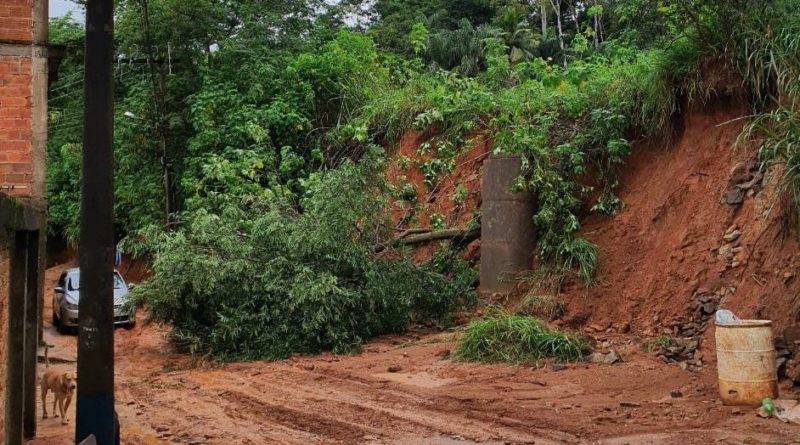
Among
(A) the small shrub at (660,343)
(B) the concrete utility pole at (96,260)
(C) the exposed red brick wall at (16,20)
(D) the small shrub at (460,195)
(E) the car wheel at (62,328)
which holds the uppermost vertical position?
(C) the exposed red brick wall at (16,20)

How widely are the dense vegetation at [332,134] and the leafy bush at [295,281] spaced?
3 cm

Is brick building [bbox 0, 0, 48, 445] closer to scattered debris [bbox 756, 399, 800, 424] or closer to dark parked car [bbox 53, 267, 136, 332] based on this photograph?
scattered debris [bbox 756, 399, 800, 424]

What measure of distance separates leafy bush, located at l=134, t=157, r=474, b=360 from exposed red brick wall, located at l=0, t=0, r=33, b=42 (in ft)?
16.6

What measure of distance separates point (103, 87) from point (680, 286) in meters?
8.77

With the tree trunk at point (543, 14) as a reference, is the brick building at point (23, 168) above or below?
below

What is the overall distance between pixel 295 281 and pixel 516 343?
12.1ft

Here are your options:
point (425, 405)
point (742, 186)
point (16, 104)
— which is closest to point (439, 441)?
point (425, 405)

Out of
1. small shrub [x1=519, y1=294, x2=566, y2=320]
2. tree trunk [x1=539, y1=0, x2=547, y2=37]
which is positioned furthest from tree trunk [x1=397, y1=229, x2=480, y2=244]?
tree trunk [x1=539, y1=0, x2=547, y2=37]

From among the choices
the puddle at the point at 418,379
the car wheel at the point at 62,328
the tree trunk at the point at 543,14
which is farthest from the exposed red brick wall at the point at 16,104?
the tree trunk at the point at 543,14

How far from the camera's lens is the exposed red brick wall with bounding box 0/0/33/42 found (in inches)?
314

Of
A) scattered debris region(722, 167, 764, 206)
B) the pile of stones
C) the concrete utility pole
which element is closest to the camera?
the concrete utility pole

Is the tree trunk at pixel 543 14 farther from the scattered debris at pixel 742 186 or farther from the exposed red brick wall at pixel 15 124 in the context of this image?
the exposed red brick wall at pixel 15 124

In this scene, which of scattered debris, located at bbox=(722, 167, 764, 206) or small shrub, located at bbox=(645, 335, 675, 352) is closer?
small shrub, located at bbox=(645, 335, 675, 352)

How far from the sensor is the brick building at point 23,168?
6.47m
